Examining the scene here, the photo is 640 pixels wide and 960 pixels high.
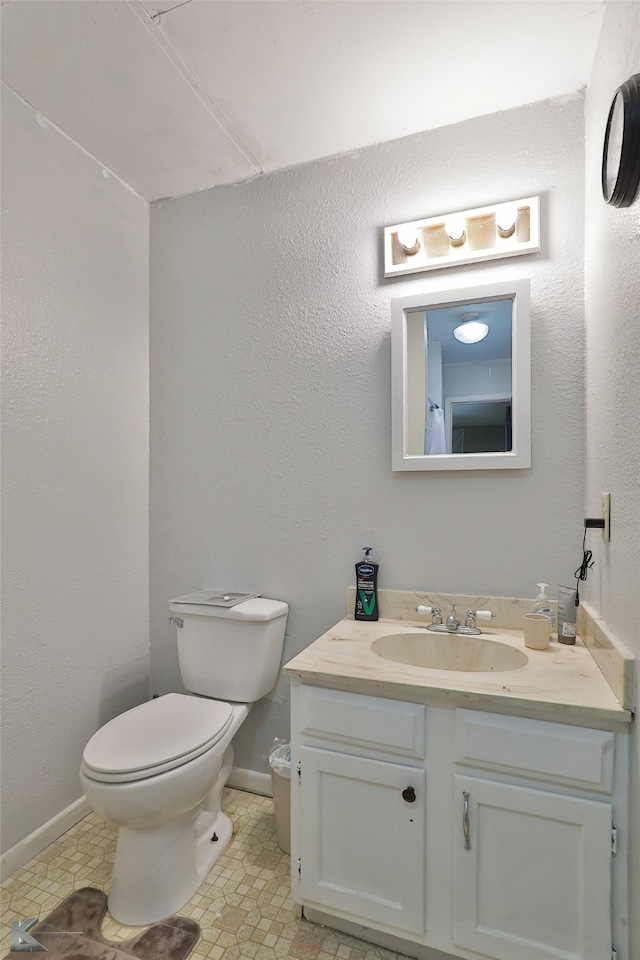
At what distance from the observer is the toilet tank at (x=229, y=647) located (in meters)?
1.71

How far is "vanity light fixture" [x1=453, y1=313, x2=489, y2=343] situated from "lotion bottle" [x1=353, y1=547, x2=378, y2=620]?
800 millimetres

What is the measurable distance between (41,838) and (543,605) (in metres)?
1.72

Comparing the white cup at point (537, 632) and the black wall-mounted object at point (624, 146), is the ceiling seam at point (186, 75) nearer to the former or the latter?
the black wall-mounted object at point (624, 146)

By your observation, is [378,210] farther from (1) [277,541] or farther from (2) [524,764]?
(2) [524,764]

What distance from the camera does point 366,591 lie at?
166cm

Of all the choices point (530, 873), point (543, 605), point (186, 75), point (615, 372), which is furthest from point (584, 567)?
point (186, 75)

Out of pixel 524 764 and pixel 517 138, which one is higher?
pixel 517 138

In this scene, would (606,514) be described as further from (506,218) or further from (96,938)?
(96,938)

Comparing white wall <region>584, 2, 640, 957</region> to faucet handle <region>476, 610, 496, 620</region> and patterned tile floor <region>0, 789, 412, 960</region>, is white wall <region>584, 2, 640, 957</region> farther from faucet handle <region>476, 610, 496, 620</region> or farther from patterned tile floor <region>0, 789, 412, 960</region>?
patterned tile floor <region>0, 789, 412, 960</region>

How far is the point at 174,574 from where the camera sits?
80.7 inches

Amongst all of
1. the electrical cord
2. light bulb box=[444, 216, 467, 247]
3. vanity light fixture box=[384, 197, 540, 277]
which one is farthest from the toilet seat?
light bulb box=[444, 216, 467, 247]

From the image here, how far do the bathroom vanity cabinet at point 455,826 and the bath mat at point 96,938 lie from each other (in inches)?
12.6

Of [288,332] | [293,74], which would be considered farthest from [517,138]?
[288,332]

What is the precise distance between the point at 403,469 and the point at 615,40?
1.18 metres
